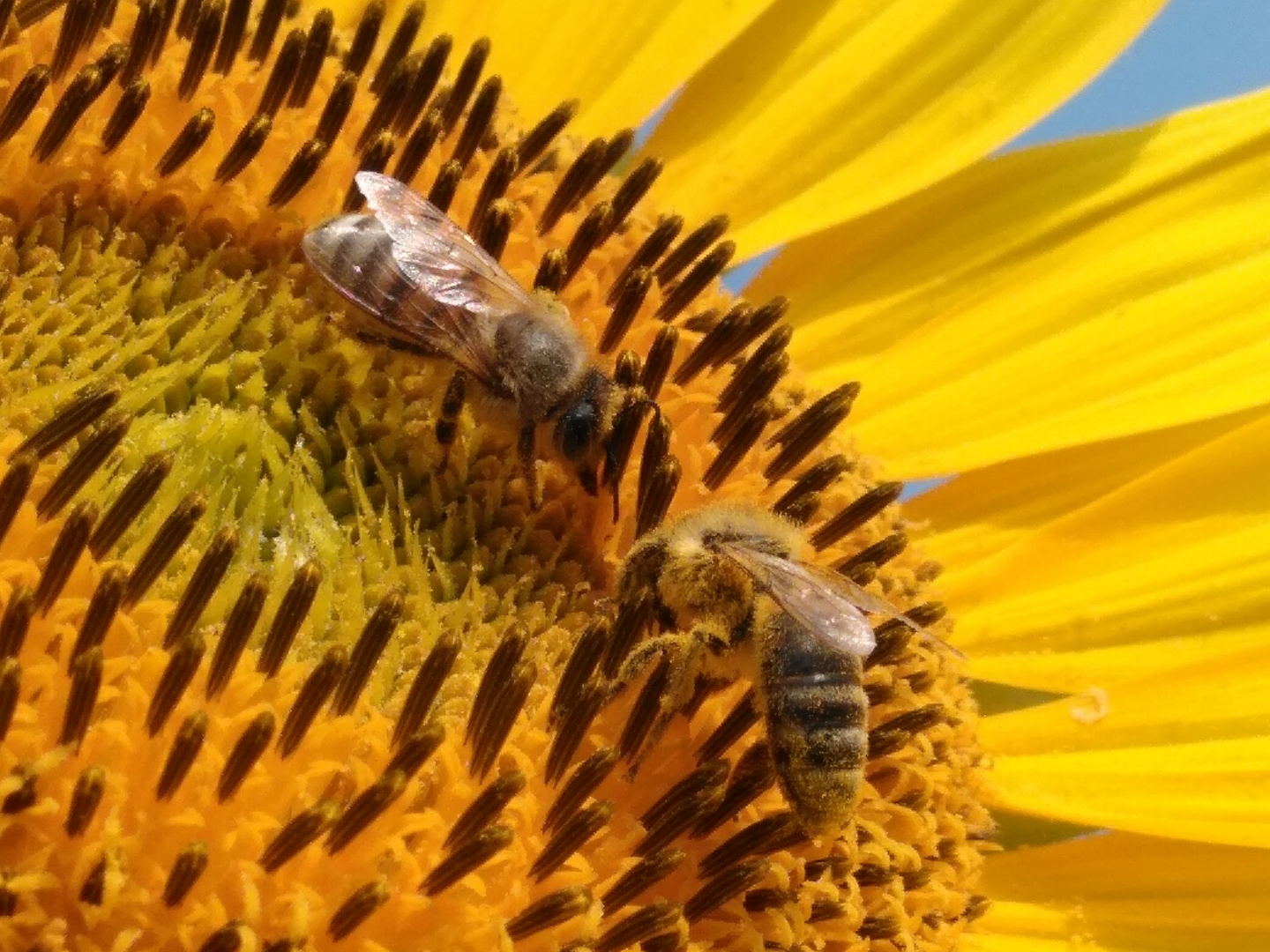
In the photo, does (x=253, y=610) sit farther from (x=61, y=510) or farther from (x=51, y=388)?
(x=51, y=388)

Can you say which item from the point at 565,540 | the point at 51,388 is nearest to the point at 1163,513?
the point at 565,540

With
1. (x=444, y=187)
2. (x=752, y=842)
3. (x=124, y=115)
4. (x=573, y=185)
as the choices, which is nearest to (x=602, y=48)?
(x=573, y=185)

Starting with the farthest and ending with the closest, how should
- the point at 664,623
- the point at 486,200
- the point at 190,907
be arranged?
the point at 486,200 < the point at 664,623 < the point at 190,907

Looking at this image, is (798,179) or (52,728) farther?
(798,179)

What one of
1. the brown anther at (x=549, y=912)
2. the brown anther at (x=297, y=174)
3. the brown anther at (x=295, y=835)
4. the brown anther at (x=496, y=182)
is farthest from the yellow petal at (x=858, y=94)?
the brown anther at (x=295, y=835)

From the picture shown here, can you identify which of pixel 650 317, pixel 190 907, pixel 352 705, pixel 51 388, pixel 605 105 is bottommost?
pixel 190 907

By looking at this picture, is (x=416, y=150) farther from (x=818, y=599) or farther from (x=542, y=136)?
(x=818, y=599)

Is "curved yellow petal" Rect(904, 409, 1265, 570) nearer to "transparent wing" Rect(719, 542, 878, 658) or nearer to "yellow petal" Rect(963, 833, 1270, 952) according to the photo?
"yellow petal" Rect(963, 833, 1270, 952)
